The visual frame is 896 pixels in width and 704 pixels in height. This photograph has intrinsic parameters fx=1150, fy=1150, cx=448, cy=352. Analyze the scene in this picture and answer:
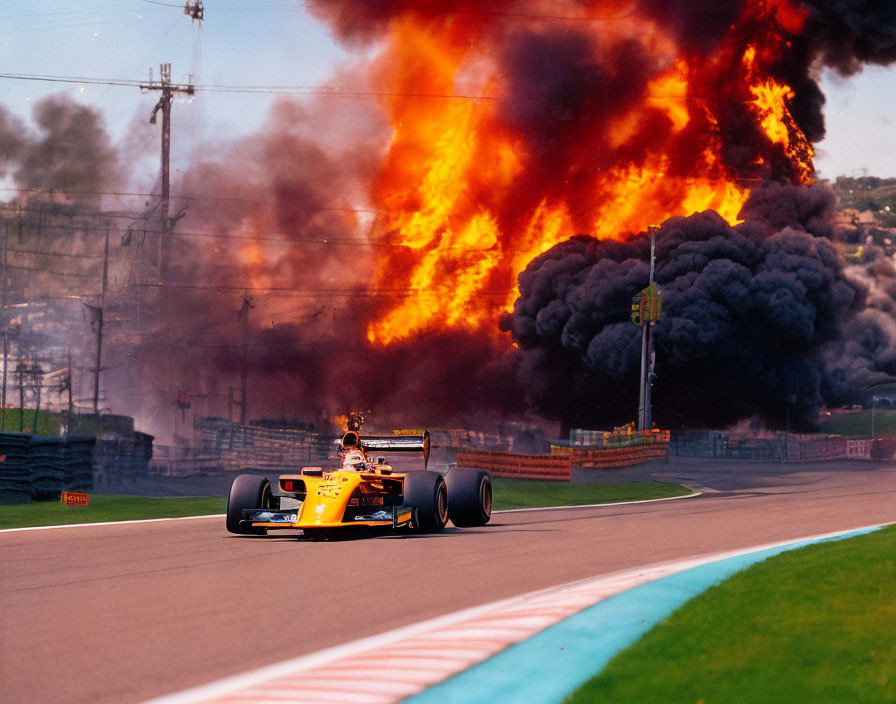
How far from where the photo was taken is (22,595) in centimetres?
970

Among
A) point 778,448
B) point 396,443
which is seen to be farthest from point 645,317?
point 396,443

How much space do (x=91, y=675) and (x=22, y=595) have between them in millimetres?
3474

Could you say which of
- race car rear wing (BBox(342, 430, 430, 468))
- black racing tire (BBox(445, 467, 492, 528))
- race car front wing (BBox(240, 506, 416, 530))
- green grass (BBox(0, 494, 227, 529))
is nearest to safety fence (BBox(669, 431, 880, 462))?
green grass (BBox(0, 494, 227, 529))

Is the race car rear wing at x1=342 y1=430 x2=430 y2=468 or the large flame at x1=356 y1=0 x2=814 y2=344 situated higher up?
the large flame at x1=356 y1=0 x2=814 y2=344

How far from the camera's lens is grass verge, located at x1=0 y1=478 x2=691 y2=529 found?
65.7 ft

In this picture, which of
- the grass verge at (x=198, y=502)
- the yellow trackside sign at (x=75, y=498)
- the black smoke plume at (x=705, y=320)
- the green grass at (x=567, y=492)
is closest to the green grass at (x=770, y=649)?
the grass verge at (x=198, y=502)

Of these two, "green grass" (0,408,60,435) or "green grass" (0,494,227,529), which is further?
"green grass" (0,408,60,435)

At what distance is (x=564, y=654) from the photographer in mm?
6910

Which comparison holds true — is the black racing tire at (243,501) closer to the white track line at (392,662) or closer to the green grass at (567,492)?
the white track line at (392,662)

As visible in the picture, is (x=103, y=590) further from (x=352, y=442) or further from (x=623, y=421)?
(x=623, y=421)

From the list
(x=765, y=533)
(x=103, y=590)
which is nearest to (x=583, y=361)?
(x=765, y=533)

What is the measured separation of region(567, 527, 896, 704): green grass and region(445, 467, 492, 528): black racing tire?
336 inches

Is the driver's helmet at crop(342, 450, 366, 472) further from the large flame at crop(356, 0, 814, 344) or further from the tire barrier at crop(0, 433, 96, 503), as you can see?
the large flame at crop(356, 0, 814, 344)

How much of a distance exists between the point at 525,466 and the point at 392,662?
3155 cm
